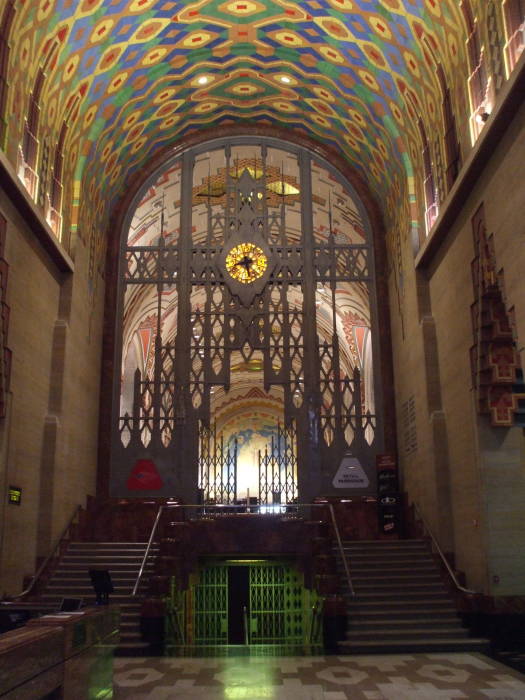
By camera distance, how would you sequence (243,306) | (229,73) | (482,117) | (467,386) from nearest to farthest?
(482,117) < (467,386) < (229,73) < (243,306)

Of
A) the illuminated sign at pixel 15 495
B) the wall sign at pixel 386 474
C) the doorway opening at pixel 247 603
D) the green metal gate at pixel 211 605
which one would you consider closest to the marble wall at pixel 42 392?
the illuminated sign at pixel 15 495

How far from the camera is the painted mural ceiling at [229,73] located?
11.4 meters

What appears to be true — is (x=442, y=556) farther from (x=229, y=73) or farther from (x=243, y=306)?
(x=229, y=73)

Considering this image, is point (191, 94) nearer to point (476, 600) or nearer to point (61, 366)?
point (61, 366)

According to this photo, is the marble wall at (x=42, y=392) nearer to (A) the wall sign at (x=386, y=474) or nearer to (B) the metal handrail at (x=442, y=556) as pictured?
(A) the wall sign at (x=386, y=474)

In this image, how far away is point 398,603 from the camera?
36.5 ft

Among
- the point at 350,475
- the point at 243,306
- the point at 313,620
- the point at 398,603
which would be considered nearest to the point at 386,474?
the point at 350,475

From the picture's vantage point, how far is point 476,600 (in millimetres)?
10477

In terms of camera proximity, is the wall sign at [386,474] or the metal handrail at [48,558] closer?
the metal handrail at [48,558]

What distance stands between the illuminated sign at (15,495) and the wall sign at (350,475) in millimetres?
6518

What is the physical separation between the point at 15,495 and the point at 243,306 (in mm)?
6747

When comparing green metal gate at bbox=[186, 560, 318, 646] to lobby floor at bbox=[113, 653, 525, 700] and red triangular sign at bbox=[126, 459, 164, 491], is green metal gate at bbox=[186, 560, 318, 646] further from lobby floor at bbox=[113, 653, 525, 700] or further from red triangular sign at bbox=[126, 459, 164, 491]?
lobby floor at bbox=[113, 653, 525, 700]

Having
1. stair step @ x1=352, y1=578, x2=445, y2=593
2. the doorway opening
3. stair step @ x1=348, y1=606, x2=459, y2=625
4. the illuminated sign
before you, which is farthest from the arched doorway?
stair step @ x1=348, y1=606, x2=459, y2=625

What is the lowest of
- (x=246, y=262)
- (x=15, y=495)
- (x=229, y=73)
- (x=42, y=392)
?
(x=15, y=495)
